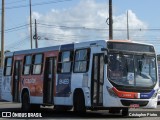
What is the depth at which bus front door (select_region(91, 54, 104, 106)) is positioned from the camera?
17469mm

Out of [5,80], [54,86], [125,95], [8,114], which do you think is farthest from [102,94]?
[5,80]

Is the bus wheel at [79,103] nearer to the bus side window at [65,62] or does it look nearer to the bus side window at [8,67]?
the bus side window at [65,62]

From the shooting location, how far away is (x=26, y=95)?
23062 mm

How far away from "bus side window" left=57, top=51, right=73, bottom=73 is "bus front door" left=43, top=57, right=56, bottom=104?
1.94ft

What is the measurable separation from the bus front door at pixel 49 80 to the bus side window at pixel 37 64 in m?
0.56

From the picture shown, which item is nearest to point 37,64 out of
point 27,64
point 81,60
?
point 27,64

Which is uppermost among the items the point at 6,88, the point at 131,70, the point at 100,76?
the point at 131,70

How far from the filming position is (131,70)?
17609 millimetres

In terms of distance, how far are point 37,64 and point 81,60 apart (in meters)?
3.93

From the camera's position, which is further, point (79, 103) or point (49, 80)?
point (49, 80)

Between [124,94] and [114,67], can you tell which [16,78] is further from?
[124,94]

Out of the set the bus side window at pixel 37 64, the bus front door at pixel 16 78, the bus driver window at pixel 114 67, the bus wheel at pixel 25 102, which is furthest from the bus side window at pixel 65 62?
the bus front door at pixel 16 78

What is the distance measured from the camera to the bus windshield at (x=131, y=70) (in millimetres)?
17344

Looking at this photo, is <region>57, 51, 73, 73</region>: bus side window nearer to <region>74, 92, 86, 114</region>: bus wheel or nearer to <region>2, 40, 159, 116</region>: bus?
<region>2, 40, 159, 116</region>: bus
